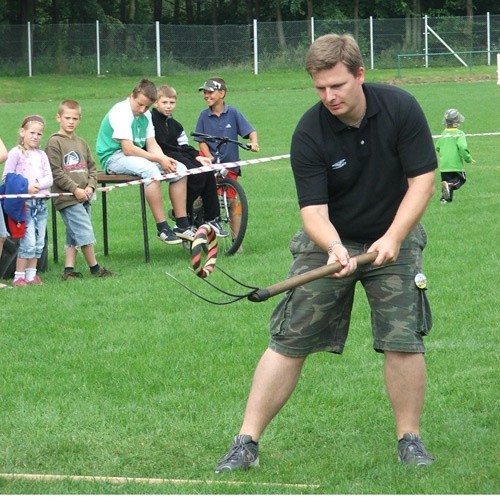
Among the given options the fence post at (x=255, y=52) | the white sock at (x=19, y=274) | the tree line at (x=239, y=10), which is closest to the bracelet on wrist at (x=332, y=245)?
the white sock at (x=19, y=274)

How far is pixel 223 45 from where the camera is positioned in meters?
53.1

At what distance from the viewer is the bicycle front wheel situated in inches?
484

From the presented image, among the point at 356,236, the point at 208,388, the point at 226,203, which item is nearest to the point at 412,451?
the point at 356,236

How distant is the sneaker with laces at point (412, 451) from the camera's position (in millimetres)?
5430

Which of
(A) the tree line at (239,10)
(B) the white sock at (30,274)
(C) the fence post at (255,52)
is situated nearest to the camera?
(B) the white sock at (30,274)

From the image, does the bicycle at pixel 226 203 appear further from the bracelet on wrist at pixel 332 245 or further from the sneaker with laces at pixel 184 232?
the bracelet on wrist at pixel 332 245

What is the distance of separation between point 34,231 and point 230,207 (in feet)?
8.11

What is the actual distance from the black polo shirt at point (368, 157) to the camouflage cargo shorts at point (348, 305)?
19 cm

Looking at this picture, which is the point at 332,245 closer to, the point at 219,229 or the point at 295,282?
the point at 295,282

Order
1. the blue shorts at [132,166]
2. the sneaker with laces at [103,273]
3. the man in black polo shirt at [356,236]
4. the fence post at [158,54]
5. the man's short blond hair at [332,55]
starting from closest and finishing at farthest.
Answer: the man's short blond hair at [332,55] < the man in black polo shirt at [356,236] < the sneaker with laces at [103,273] < the blue shorts at [132,166] < the fence post at [158,54]

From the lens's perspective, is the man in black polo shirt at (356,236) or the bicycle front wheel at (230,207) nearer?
the man in black polo shirt at (356,236)

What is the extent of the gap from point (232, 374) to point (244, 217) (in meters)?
4.95

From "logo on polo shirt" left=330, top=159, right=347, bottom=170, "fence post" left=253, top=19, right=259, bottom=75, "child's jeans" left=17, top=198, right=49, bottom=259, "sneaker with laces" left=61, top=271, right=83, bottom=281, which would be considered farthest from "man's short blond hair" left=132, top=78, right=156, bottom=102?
"fence post" left=253, top=19, right=259, bottom=75

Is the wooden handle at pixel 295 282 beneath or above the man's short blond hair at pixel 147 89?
beneath
